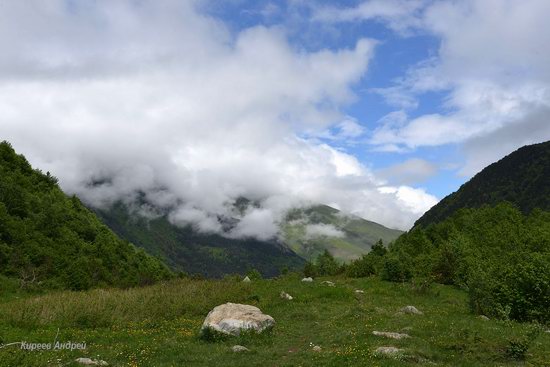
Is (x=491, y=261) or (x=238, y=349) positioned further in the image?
(x=491, y=261)

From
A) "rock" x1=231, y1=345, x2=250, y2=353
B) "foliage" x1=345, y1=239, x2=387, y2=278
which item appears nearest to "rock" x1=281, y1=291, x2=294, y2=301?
"rock" x1=231, y1=345, x2=250, y2=353

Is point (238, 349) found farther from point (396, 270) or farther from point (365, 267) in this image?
point (365, 267)

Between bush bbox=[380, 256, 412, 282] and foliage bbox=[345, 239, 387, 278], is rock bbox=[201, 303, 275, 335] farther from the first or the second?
foliage bbox=[345, 239, 387, 278]

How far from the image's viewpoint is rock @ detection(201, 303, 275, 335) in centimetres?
2403

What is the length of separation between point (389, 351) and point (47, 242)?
140 ft

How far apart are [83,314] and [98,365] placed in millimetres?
11171

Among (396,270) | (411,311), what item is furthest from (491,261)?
(411,311)

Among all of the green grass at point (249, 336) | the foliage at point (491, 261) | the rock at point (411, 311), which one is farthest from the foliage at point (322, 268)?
the rock at point (411, 311)

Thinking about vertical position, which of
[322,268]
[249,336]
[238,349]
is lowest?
[238,349]

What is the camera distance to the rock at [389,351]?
17.9 meters

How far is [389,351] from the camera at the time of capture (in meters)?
18.4

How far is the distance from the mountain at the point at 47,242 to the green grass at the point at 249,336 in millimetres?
9473

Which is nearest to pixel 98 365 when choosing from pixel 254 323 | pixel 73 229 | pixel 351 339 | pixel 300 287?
pixel 254 323

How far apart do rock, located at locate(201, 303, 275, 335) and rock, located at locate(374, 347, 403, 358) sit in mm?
8295
